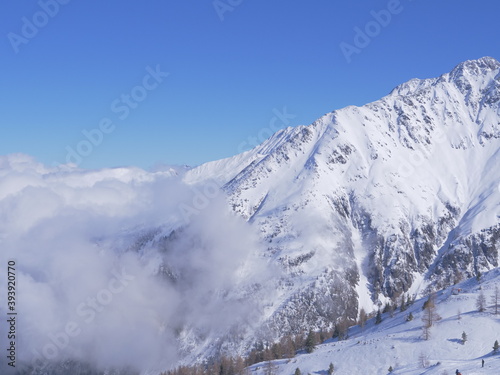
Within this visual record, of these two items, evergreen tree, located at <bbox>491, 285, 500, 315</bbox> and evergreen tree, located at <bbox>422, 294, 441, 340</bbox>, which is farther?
evergreen tree, located at <bbox>491, 285, 500, 315</bbox>

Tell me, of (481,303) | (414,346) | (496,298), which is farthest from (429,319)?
(496,298)

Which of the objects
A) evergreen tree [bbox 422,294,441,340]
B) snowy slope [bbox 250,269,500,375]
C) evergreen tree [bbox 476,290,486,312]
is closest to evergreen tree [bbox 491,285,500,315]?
snowy slope [bbox 250,269,500,375]

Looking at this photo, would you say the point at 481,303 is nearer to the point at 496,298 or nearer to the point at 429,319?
the point at 496,298

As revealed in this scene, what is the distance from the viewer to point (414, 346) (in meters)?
117

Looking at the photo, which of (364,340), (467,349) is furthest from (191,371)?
(467,349)

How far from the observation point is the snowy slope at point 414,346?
4333 inches

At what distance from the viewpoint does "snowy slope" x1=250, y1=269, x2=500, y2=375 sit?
11006 centimetres

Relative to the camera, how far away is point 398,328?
135 m

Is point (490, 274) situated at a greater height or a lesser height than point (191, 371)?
greater

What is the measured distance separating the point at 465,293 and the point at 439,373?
78.8 meters

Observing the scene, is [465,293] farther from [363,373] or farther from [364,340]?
[363,373]

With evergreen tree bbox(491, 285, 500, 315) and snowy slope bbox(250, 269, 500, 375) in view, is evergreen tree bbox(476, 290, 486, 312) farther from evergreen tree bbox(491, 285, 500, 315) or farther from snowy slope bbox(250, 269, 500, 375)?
evergreen tree bbox(491, 285, 500, 315)

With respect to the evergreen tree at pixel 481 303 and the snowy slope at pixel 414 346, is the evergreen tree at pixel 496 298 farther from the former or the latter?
the evergreen tree at pixel 481 303

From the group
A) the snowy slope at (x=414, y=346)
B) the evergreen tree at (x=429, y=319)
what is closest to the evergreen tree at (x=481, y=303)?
the snowy slope at (x=414, y=346)
